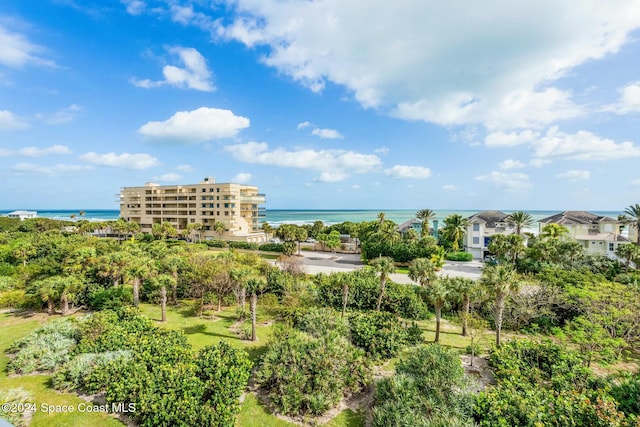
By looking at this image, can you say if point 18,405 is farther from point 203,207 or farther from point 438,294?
point 203,207

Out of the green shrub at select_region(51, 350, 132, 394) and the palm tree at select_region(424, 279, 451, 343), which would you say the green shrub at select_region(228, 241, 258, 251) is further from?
the green shrub at select_region(51, 350, 132, 394)

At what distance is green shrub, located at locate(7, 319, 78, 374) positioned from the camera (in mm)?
14859

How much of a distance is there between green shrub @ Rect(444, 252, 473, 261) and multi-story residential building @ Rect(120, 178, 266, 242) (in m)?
44.5

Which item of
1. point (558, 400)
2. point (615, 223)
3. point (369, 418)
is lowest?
point (369, 418)

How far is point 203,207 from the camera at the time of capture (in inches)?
2894

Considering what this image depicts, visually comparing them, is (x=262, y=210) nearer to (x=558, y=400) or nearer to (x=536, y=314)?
(x=536, y=314)

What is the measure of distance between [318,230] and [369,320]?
49862 millimetres

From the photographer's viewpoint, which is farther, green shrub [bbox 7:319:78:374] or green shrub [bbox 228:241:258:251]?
green shrub [bbox 228:241:258:251]

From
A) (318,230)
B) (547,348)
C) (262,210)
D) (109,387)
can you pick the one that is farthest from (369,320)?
(262,210)

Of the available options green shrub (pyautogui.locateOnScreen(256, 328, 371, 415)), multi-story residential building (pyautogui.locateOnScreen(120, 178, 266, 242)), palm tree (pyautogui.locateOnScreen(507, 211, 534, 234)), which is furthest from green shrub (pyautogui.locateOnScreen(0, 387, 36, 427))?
palm tree (pyautogui.locateOnScreen(507, 211, 534, 234))

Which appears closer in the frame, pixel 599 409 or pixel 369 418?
pixel 599 409

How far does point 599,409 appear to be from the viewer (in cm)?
938

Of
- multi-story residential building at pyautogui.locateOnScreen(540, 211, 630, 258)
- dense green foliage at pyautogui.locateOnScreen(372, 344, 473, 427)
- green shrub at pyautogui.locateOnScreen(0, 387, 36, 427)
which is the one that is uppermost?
multi-story residential building at pyautogui.locateOnScreen(540, 211, 630, 258)

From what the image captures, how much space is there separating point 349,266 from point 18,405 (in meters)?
39.9
